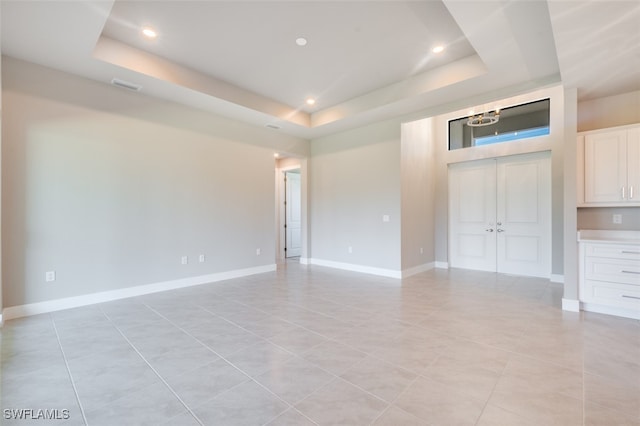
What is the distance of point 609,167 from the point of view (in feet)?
11.4

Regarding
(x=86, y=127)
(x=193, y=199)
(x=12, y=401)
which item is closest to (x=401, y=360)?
(x=12, y=401)

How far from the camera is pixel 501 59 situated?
127 inches

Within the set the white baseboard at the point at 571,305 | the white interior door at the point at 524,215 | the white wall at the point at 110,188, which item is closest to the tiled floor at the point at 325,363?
the white baseboard at the point at 571,305

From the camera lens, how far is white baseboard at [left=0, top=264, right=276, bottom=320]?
332 centimetres

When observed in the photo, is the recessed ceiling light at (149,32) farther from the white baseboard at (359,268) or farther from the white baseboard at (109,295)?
the white baseboard at (359,268)

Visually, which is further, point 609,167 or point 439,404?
point 609,167

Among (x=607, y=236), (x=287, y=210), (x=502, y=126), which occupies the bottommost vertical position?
(x=607, y=236)

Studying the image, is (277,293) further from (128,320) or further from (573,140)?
(573,140)

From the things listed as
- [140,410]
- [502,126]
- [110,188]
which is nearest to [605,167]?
[502,126]

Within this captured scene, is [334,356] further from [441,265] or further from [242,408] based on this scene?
[441,265]

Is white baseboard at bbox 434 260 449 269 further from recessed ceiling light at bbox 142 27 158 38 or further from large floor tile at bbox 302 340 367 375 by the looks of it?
recessed ceiling light at bbox 142 27 158 38

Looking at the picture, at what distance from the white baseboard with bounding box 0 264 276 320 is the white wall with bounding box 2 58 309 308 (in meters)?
0.07

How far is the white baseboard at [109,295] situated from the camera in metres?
3.32

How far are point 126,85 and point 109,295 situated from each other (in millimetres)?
2892
